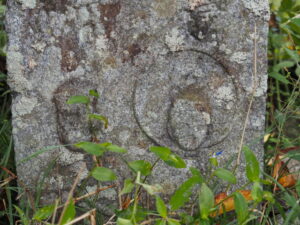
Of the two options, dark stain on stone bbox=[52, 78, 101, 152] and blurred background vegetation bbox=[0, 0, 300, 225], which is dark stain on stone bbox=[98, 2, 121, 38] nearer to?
dark stain on stone bbox=[52, 78, 101, 152]

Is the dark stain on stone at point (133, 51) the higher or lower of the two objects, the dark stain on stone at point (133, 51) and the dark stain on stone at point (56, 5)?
the lower

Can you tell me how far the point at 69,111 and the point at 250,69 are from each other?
66 cm

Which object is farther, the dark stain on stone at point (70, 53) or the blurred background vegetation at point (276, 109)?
the blurred background vegetation at point (276, 109)

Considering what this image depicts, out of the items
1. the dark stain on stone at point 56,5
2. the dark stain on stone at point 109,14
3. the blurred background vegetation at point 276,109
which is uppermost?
the dark stain on stone at point 56,5

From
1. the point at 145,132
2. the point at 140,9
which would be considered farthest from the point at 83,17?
the point at 145,132

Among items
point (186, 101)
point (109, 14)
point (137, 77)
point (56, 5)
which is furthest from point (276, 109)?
point (56, 5)

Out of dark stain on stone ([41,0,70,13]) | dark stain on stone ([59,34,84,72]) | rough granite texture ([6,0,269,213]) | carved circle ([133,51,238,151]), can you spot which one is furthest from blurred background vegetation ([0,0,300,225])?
dark stain on stone ([41,0,70,13])

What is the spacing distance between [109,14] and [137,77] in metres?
0.24

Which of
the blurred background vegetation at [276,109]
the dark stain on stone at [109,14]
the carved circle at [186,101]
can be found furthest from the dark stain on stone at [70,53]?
the blurred background vegetation at [276,109]

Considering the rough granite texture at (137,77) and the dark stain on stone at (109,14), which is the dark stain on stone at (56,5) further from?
the dark stain on stone at (109,14)

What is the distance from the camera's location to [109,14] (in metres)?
1.64

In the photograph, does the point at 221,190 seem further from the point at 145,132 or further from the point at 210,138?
the point at 145,132

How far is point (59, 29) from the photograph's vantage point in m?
1.65

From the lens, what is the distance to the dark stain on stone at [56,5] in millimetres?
1631
